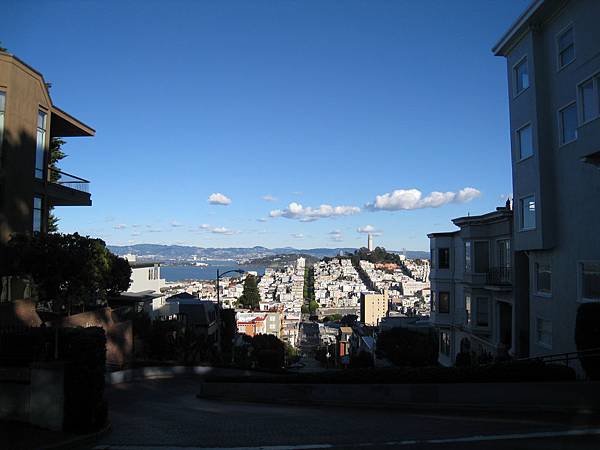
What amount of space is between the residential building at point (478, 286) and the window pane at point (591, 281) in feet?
17.1

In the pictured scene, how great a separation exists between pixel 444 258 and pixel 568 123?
13.4 meters

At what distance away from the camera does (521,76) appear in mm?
20500

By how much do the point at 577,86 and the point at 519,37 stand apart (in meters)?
4.66

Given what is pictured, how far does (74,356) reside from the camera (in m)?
9.22

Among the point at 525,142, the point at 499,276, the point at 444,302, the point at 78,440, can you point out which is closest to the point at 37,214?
the point at 78,440

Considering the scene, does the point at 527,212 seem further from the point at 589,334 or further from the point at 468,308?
the point at 589,334

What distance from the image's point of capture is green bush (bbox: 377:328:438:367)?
119 feet

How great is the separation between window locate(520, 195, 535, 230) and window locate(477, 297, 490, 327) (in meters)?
6.14

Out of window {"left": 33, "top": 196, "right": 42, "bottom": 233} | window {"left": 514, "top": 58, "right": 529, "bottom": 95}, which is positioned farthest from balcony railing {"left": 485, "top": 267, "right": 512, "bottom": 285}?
window {"left": 33, "top": 196, "right": 42, "bottom": 233}

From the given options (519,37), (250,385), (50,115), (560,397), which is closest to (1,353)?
(250,385)

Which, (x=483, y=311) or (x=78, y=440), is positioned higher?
(x=483, y=311)

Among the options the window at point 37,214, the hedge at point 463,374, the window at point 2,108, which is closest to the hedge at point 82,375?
the hedge at point 463,374

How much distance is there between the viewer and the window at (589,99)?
49.7ft

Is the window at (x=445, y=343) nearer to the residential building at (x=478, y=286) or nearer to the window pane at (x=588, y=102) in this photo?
the residential building at (x=478, y=286)
